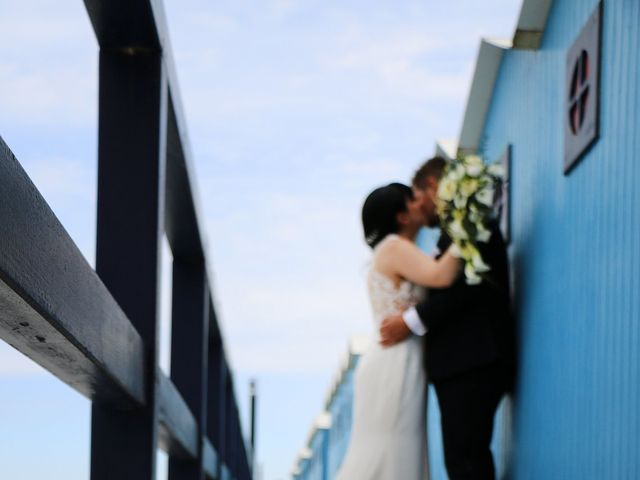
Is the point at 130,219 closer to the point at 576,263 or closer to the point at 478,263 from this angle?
the point at 478,263

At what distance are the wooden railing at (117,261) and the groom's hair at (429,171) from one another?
1.00 metres

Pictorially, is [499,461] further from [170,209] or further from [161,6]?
[161,6]

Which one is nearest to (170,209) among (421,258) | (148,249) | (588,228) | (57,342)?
(421,258)

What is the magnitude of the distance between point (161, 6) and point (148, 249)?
0.84 meters

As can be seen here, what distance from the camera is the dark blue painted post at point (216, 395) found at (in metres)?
11.7

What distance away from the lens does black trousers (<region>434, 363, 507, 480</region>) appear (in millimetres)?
4547

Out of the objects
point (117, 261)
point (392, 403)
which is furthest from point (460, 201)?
point (117, 261)

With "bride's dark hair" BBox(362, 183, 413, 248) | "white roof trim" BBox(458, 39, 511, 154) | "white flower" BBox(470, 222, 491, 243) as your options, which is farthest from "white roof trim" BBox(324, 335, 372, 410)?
"white flower" BBox(470, 222, 491, 243)

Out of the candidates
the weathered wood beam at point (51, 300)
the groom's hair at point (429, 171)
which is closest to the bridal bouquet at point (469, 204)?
the groom's hair at point (429, 171)

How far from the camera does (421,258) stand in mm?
4711

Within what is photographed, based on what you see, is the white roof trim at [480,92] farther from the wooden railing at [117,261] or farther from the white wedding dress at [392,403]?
the wooden railing at [117,261]

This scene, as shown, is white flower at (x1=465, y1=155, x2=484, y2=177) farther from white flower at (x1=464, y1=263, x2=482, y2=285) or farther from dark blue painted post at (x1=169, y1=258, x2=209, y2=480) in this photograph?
dark blue painted post at (x1=169, y1=258, x2=209, y2=480)

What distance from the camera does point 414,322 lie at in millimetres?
4738

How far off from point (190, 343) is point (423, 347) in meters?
3.29
